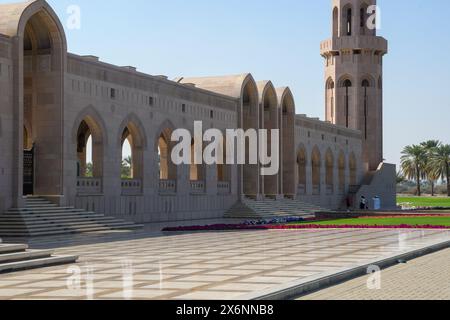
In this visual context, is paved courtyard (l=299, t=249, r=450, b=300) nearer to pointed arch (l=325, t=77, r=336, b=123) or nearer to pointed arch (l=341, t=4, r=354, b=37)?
pointed arch (l=325, t=77, r=336, b=123)

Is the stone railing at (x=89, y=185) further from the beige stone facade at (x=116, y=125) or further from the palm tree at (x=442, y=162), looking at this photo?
the palm tree at (x=442, y=162)

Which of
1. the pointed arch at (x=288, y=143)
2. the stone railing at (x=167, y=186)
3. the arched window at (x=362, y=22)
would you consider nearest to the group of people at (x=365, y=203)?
the pointed arch at (x=288, y=143)

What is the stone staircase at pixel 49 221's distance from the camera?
20281mm

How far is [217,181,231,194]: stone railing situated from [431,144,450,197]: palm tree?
5442 centimetres

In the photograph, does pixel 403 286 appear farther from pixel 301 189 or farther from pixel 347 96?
pixel 347 96

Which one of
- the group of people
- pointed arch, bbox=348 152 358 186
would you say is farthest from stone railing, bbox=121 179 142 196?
pointed arch, bbox=348 152 358 186

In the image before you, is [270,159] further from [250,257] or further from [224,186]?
[250,257]

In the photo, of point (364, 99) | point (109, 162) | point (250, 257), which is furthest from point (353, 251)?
point (364, 99)

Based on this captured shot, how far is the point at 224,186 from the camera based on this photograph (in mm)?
35000

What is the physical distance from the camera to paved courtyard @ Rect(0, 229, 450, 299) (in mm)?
9422
